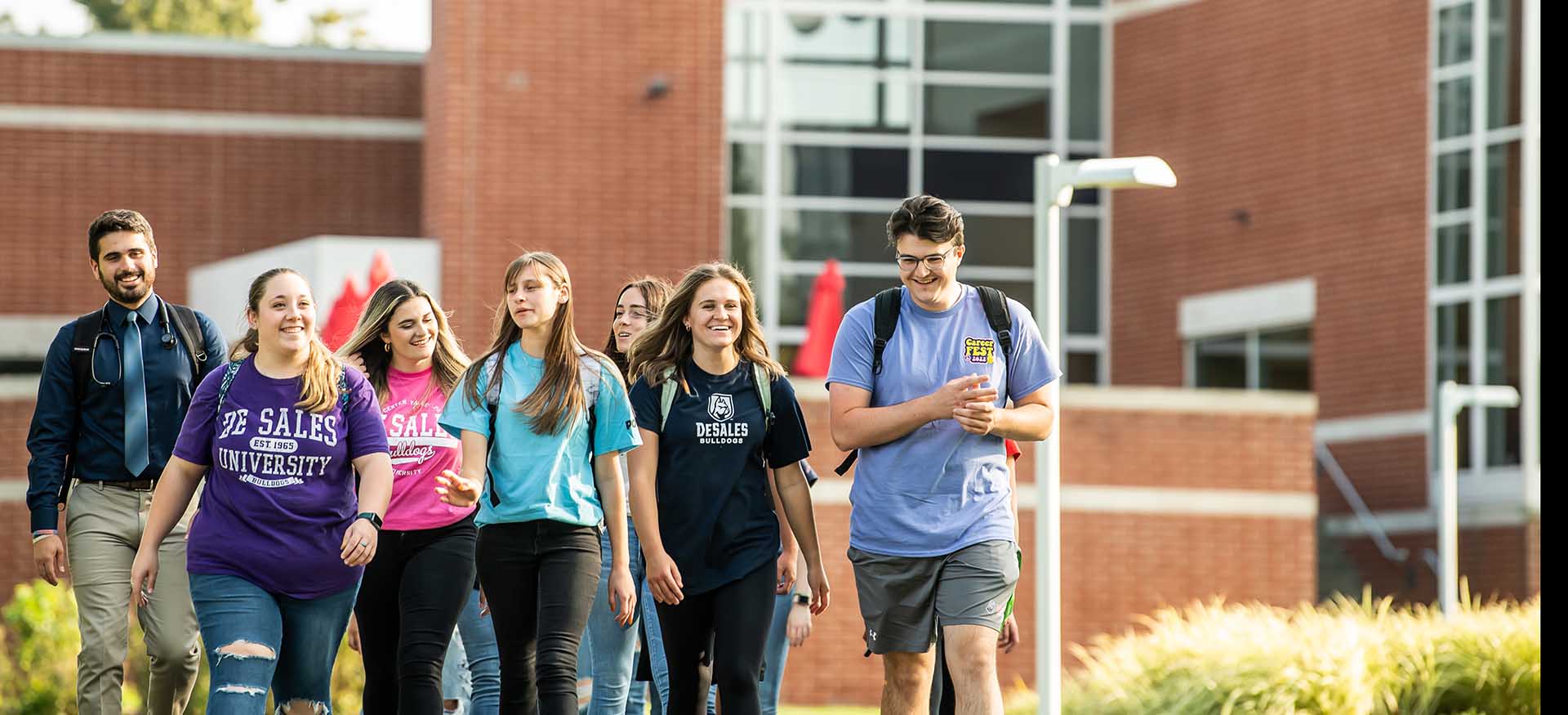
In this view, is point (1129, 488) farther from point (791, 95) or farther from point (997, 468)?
point (997, 468)

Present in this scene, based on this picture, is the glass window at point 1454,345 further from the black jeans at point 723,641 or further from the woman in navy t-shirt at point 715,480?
the black jeans at point 723,641

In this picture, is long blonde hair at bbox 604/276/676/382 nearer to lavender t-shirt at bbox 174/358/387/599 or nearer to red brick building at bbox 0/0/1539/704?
lavender t-shirt at bbox 174/358/387/599

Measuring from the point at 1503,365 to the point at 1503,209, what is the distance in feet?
5.85

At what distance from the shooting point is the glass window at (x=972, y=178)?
27625 millimetres

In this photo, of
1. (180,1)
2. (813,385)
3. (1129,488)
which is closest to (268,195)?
(813,385)

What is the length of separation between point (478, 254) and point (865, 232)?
20.7ft

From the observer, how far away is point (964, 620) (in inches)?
284

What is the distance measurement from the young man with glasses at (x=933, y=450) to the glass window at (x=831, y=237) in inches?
771

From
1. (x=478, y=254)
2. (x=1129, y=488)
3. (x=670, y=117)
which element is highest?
(x=670, y=117)

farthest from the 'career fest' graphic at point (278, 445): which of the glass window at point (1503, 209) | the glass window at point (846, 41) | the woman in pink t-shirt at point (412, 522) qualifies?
the glass window at point (846, 41)

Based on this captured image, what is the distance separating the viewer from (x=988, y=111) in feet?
91.7

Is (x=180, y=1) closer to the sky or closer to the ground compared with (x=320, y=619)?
closer to the sky

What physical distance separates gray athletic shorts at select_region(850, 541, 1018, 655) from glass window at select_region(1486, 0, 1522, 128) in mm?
18642

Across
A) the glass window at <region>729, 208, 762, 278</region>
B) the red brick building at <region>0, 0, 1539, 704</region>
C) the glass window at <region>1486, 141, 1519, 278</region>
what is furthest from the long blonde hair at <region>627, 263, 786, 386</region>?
the glass window at <region>729, 208, 762, 278</region>
